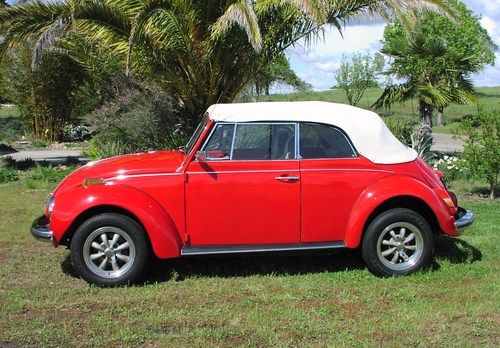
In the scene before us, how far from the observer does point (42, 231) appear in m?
5.75

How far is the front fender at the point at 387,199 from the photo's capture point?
574 centimetres

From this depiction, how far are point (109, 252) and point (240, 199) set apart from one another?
1302 mm

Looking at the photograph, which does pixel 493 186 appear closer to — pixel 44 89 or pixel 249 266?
pixel 249 266

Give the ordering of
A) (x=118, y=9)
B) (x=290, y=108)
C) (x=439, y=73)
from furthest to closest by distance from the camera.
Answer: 1. (x=439, y=73)
2. (x=118, y=9)
3. (x=290, y=108)

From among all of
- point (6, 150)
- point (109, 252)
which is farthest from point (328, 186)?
point (6, 150)

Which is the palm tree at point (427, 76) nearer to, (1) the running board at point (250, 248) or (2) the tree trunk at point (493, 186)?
(2) the tree trunk at point (493, 186)

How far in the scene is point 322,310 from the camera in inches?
199

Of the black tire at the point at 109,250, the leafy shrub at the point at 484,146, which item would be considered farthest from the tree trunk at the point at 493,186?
the black tire at the point at 109,250

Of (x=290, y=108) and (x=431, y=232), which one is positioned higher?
(x=290, y=108)

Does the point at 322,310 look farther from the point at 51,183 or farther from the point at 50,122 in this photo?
the point at 50,122

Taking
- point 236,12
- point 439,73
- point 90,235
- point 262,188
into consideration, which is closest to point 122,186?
point 90,235

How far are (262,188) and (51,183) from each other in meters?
7.16

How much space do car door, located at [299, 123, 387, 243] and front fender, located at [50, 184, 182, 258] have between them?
1272 millimetres

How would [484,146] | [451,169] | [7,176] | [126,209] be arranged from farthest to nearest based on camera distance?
[7,176], [451,169], [484,146], [126,209]
